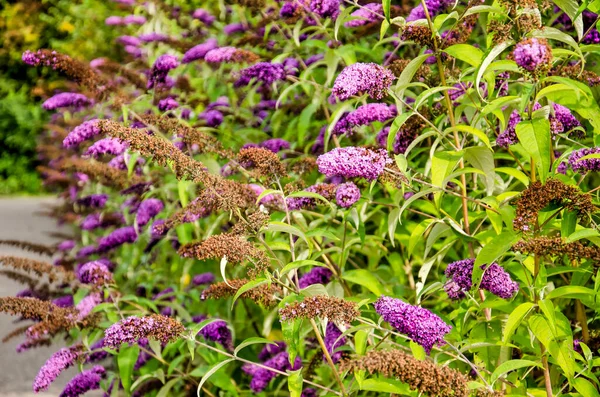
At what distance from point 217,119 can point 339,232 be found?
→ 0.90 metres

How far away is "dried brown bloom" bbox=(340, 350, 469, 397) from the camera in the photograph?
4.99 ft

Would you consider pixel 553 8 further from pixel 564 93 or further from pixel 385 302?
pixel 385 302

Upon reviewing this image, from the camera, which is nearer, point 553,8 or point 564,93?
point 564,93

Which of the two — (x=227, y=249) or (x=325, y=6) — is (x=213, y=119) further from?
(x=227, y=249)

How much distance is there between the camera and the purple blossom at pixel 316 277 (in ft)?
8.72

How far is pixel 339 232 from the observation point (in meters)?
2.95

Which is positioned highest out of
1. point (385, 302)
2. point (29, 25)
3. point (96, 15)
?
point (385, 302)

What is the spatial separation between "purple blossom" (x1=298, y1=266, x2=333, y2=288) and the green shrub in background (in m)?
14.6

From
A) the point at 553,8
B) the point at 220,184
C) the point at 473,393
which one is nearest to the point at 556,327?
the point at 473,393

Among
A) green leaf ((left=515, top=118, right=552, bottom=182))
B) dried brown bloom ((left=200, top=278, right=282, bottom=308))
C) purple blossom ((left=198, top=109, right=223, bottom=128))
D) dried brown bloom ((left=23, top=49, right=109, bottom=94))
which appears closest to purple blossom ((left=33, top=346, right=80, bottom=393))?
dried brown bloom ((left=200, top=278, right=282, bottom=308))

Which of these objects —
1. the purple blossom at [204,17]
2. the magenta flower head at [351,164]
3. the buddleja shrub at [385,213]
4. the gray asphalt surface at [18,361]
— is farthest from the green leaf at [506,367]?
the purple blossom at [204,17]

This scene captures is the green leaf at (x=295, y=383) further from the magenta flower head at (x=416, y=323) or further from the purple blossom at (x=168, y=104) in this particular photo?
the purple blossom at (x=168, y=104)

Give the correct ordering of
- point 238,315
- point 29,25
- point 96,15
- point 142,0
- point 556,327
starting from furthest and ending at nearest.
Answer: point 29,25 → point 96,15 → point 142,0 → point 238,315 → point 556,327

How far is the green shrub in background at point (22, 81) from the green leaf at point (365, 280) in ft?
48.3
